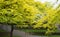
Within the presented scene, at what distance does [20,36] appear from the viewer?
17484 millimetres

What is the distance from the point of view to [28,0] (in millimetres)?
9258

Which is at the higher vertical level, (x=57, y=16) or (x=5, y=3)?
(x=5, y=3)

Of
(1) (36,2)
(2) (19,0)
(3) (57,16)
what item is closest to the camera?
(3) (57,16)

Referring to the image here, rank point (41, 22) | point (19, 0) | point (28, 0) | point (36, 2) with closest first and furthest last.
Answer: point (41, 22)
point (19, 0)
point (28, 0)
point (36, 2)

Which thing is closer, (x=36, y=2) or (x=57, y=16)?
(x=57, y=16)

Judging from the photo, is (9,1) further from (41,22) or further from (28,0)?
(41,22)

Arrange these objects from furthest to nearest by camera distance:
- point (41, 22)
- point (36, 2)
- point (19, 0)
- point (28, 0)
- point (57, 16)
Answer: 1. point (36, 2)
2. point (28, 0)
3. point (19, 0)
4. point (41, 22)
5. point (57, 16)

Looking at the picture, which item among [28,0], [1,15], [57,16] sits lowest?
[57,16]

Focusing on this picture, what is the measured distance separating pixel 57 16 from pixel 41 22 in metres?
2.44

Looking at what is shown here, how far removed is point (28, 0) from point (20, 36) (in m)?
8.65

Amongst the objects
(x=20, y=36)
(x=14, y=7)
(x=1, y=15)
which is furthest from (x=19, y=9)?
(x=20, y=36)

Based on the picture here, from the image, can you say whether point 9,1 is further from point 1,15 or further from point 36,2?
point 36,2

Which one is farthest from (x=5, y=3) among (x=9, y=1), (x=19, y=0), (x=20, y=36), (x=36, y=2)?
(x=20, y=36)

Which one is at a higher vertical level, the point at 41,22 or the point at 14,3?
the point at 14,3
